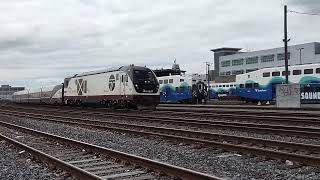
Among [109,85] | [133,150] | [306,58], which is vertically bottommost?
[133,150]

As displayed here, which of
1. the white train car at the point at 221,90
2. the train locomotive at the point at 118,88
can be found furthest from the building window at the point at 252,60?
the train locomotive at the point at 118,88

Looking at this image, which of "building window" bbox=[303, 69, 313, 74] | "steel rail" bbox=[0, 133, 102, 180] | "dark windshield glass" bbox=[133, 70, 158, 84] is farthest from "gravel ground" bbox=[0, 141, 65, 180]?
"building window" bbox=[303, 69, 313, 74]

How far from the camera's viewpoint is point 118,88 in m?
30.9

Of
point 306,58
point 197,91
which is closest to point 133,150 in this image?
point 197,91

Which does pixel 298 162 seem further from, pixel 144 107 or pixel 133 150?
pixel 144 107

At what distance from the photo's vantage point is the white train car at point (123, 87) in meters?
29.7

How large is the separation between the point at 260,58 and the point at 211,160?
115 metres

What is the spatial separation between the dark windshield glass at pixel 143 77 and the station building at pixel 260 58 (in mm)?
76929

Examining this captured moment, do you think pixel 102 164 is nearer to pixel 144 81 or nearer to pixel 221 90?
pixel 144 81

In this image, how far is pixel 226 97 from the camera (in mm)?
65875

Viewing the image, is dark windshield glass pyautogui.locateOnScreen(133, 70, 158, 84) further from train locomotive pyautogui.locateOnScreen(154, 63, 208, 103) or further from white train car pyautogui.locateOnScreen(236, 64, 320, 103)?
white train car pyautogui.locateOnScreen(236, 64, 320, 103)

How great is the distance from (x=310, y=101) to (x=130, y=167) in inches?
1389

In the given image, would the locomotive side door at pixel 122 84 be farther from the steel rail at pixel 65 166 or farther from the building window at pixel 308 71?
the building window at pixel 308 71

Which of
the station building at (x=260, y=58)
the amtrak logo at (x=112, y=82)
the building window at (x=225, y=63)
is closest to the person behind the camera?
the amtrak logo at (x=112, y=82)
